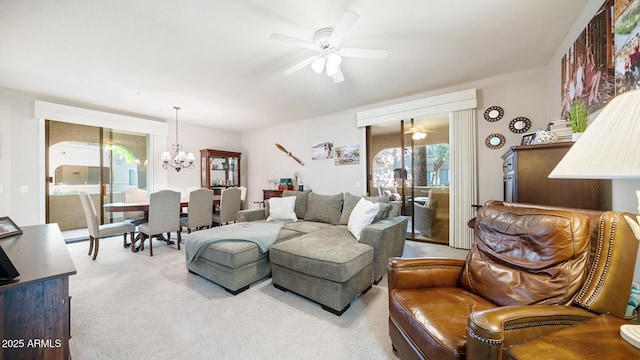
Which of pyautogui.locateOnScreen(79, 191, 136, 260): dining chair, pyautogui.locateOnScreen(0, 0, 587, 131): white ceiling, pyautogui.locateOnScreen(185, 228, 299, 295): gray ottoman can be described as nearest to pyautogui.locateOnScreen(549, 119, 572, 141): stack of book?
pyautogui.locateOnScreen(0, 0, 587, 131): white ceiling

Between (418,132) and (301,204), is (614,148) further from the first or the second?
(418,132)

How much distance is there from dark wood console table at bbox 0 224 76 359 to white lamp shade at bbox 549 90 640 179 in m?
2.01

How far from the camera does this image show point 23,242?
150 centimetres

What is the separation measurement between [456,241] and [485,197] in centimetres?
81

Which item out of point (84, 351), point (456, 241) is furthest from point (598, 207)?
point (84, 351)

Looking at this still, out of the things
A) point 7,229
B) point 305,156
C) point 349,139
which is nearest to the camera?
point 7,229

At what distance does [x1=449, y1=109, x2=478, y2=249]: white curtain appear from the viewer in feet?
11.4

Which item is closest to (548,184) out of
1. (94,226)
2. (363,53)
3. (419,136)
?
(363,53)

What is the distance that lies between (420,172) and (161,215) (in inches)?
171

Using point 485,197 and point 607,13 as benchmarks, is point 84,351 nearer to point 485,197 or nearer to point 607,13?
point 607,13

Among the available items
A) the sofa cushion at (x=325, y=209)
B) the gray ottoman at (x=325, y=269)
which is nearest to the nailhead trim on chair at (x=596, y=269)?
the gray ottoman at (x=325, y=269)

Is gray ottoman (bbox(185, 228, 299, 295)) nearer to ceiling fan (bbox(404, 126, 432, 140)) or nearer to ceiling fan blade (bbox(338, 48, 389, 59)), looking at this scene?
ceiling fan blade (bbox(338, 48, 389, 59))

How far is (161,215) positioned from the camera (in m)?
3.45

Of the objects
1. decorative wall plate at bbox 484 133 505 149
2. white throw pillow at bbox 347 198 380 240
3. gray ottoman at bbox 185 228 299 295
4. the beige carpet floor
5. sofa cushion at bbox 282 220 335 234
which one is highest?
decorative wall plate at bbox 484 133 505 149
